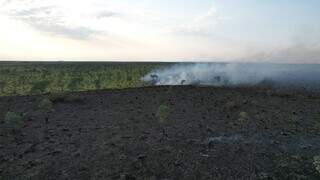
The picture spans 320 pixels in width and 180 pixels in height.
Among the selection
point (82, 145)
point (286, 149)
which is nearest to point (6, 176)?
point (82, 145)

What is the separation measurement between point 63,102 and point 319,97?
13.9m

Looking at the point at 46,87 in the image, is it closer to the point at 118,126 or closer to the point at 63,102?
the point at 63,102

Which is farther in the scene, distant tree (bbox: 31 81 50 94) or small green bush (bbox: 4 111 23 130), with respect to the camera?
distant tree (bbox: 31 81 50 94)

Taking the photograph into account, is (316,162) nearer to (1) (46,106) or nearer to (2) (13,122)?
(2) (13,122)

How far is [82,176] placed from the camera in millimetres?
13914

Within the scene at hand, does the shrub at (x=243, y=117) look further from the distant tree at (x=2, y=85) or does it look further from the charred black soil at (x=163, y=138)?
→ the distant tree at (x=2, y=85)

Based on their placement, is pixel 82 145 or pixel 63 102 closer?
pixel 82 145

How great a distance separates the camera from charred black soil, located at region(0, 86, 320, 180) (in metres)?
14.3

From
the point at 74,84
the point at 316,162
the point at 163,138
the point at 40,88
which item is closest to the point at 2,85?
the point at 40,88

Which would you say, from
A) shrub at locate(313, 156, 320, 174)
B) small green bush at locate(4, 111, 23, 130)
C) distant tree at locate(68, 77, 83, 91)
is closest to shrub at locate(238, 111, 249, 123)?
shrub at locate(313, 156, 320, 174)

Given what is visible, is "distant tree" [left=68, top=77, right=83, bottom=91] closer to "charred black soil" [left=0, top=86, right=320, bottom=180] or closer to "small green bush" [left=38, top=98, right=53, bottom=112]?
"charred black soil" [left=0, top=86, right=320, bottom=180]

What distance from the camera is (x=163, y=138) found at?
57.1ft

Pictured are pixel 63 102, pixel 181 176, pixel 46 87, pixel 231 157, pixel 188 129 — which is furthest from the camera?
pixel 46 87

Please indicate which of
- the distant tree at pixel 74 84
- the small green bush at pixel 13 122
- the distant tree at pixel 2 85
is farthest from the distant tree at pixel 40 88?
the small green bush at pixel 13 122
